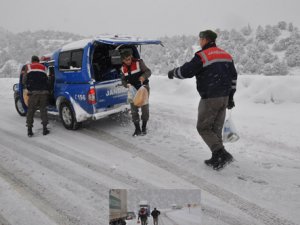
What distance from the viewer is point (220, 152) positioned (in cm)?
454

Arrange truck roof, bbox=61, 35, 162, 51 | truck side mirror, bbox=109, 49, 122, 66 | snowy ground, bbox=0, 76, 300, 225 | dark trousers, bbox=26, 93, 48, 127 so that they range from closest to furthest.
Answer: snowy ground, bbox=0, 76, 300, 225
truck roof, bbox=61, 35, 162, 51
dark trousers, bbox=26, 93, 48, 127
truck side mirror, bbox=109, 49, 122, 66

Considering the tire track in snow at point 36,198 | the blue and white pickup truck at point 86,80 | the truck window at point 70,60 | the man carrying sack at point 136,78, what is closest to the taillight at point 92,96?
the blue and white pickup truck at point 86,80

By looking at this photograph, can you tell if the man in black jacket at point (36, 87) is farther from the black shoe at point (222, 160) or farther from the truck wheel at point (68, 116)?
the black shoe at point (222, 160)

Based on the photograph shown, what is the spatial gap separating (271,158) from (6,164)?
4.48 meters

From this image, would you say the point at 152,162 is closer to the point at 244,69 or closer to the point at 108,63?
the point at 108,63

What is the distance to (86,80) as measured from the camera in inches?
254

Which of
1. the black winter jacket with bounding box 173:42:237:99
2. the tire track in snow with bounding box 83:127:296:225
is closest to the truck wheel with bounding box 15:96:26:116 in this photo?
the tire track in snow with bounding box 83:127:296:225

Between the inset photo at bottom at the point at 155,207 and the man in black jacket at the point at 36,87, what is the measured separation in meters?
5.26

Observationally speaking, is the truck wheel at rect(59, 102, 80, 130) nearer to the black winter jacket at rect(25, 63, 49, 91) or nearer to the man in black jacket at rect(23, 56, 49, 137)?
the man in black jacket at rect(23, 56, 49, 137)

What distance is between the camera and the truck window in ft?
21.8

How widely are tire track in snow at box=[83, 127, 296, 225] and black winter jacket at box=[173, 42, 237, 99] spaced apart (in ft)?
4.00

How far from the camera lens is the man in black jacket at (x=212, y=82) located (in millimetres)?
4277

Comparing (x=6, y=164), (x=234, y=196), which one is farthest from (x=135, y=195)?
(x=6, y=164)

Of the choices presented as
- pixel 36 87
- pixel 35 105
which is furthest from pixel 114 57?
pixel 35 105
